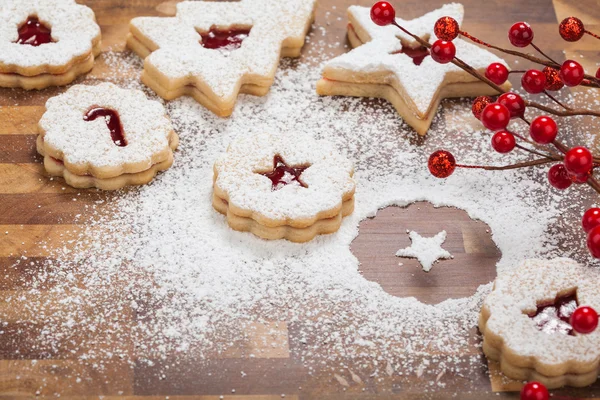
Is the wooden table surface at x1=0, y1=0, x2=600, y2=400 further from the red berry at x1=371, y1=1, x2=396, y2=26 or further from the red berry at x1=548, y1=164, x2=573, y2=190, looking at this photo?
the red berry at x1=371, y1=1, x2=396, y2=26

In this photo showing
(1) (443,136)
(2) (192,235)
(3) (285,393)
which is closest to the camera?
(3) (285,393)

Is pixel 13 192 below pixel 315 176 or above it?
below

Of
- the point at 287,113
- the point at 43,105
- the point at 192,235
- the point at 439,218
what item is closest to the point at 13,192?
the point at 43,105

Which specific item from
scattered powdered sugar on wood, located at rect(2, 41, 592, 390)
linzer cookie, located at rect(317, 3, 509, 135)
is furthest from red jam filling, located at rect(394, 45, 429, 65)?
scattered powdered sugar on wood, located at rect(2, 41, 592, 390)

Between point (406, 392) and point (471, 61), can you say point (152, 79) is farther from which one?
point (406, 392)

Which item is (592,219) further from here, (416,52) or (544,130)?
(416,52)

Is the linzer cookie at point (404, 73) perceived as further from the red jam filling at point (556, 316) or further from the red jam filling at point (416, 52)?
the red jam filling at point (556, 316)
